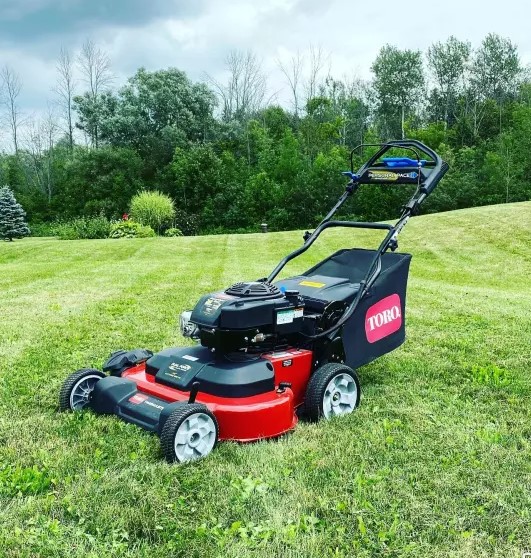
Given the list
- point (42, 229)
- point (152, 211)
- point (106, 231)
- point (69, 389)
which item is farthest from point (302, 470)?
point (42, 229)

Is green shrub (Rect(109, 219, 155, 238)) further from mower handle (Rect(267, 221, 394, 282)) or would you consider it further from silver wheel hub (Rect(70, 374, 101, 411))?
silver wheel hub (Rect(70, 374, 101, 411))

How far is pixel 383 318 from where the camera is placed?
4484 millimetres

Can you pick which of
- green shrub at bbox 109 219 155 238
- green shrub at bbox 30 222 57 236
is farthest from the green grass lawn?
green shrub at bbox 30 222 57 236

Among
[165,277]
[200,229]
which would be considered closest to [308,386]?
[165,277]

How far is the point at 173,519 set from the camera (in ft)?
8.76

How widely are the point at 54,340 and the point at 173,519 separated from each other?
12.2 feet

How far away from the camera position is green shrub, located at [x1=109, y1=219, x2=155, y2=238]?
21969 millimetres

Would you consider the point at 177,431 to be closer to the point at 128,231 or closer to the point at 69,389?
the point at 69,389

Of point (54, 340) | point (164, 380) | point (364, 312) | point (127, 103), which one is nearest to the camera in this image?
point (164, 380)

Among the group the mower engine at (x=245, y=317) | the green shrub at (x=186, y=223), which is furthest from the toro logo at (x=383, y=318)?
the green shrub at (x=186, y=223)

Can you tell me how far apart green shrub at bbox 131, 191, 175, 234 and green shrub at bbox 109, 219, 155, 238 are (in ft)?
7.99

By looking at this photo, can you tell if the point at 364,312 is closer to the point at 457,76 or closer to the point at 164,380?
the point at 164,380

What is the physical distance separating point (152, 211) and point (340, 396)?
22156mm

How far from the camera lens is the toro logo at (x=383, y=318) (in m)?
4.38
